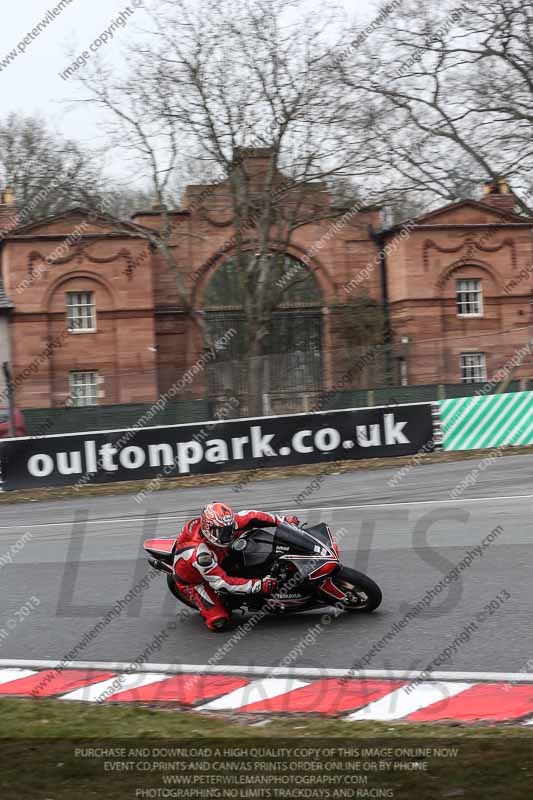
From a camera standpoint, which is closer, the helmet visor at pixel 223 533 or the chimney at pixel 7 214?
the helmet visor at pixel 223 533

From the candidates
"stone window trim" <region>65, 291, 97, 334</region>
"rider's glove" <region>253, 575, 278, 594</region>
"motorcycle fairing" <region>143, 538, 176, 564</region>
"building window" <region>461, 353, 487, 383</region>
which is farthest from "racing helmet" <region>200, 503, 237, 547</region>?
"stone window trim" <region>65, 291, 97, 334</region>

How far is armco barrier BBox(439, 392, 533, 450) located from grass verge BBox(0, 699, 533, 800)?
682 inches

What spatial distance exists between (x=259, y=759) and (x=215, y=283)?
38.1 metres

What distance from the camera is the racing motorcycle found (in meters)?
8.60

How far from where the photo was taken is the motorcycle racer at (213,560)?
8.59 meters

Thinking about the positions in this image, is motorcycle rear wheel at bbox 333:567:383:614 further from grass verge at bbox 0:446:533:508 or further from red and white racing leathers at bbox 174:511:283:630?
grass verge at bbox 0:446:533:508

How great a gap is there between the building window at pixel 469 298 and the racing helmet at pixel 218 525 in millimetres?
35615

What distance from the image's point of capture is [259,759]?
5121mm

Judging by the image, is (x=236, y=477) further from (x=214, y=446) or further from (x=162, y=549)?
(x=162, y=549)

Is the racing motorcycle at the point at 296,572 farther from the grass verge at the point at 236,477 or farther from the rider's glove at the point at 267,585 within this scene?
the grass verge at the point at 236,477

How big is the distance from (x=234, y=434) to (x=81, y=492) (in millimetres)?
3400

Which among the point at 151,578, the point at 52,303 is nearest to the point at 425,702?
the point at 151,578

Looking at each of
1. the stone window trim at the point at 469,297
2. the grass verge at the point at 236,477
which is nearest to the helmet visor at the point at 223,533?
the grass verge at the point at 236,477

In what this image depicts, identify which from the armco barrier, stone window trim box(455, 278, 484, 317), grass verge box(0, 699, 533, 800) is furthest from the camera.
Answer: stone window trim box(455, 278, 484, 317)
